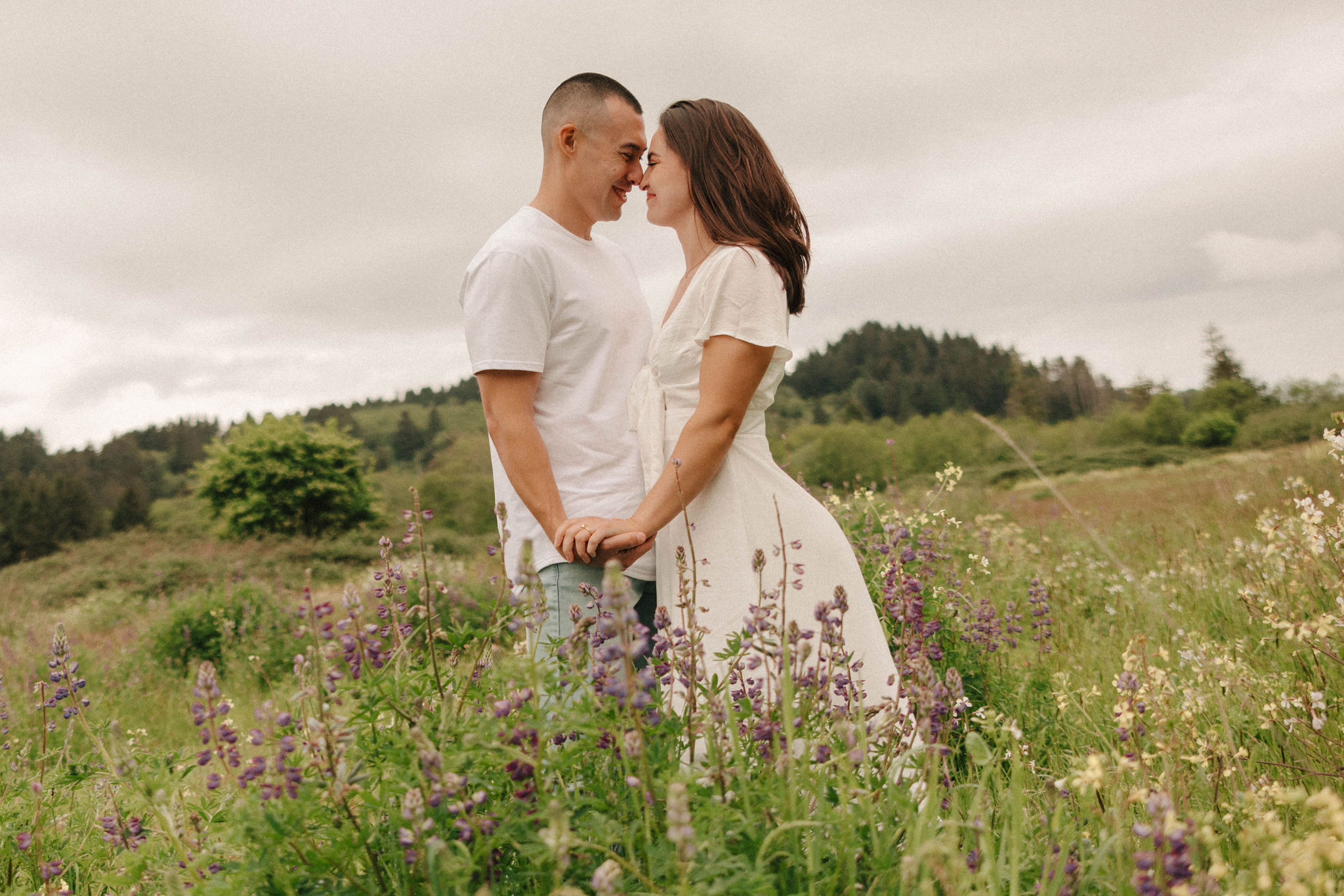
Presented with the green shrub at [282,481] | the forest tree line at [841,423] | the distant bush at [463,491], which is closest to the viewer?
the green shrub at [282,481]

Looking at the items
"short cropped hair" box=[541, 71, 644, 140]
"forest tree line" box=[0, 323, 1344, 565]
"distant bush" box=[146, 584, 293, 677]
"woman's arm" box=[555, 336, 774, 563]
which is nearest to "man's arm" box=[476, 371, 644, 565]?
"woman's arm" box=[555, 336, 774, 563]

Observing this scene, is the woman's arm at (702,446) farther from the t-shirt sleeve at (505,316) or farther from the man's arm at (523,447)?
the t-shirt sleeve at (505,316)

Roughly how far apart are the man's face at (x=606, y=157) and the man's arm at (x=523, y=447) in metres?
0.92

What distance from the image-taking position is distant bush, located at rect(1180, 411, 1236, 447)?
44.5m

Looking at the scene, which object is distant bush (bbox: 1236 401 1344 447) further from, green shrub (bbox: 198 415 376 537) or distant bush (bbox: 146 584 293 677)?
green shrub (bbox: 198 415 376 537)

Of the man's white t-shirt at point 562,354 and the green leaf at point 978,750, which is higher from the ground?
the man's white t-shirt at point 562,354

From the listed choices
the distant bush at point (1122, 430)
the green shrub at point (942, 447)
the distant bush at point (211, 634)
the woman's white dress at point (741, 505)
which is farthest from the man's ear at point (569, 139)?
the distant bush at point (1122, 430)

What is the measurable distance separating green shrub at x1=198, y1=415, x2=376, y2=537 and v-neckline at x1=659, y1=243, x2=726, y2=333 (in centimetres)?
2738

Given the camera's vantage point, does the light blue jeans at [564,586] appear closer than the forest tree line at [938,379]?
Yes

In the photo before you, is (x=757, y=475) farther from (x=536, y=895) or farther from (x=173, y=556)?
(x=173, y=556)

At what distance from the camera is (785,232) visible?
2.87 m

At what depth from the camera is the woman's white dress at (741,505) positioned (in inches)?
99.9

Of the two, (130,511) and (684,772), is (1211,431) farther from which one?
(130,511)

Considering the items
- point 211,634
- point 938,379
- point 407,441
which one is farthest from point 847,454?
point 407,441
